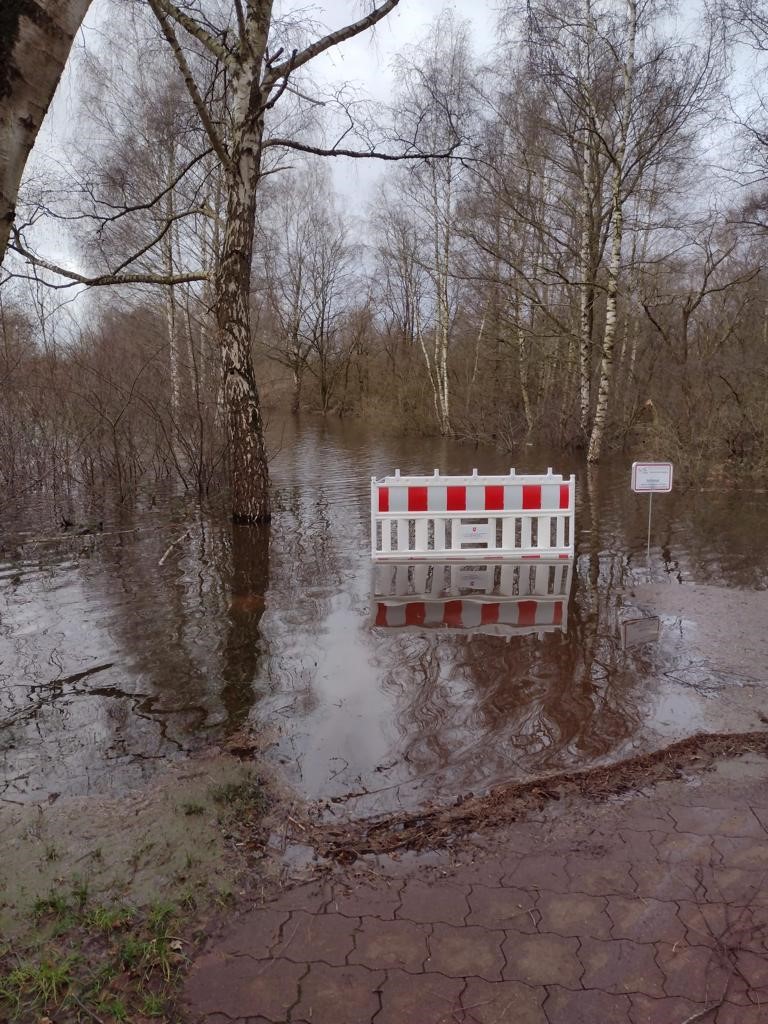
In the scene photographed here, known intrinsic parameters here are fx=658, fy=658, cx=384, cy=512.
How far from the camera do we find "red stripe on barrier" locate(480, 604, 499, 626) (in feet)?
20.2

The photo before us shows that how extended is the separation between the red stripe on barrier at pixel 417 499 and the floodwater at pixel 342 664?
0.76m

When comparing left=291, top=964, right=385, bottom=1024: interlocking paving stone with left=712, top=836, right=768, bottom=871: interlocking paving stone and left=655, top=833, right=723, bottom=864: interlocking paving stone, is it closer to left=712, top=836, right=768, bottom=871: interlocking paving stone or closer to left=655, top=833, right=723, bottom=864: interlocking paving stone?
left=655, top=833, right=723, bottom=864: interlocking paving stone

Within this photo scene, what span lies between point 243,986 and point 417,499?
579cm

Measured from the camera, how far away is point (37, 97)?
2092 millimetres

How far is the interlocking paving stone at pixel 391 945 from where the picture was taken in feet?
8.34

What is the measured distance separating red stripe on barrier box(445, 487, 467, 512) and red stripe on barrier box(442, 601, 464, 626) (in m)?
1.51

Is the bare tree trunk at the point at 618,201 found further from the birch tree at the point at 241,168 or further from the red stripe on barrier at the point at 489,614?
the red stripe on barrier at the point at 489,614

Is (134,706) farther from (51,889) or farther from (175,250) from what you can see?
(175,250)

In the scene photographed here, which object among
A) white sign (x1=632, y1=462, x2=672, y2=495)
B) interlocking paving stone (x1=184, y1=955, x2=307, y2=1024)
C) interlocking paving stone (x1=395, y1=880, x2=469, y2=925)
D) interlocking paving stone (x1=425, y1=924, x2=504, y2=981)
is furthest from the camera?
white sign (x1=632, y1=462, x2=672, y2=495)

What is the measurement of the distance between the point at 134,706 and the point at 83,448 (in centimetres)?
963

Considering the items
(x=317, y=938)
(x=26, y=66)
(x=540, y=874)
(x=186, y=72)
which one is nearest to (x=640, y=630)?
(x=540, y=874)

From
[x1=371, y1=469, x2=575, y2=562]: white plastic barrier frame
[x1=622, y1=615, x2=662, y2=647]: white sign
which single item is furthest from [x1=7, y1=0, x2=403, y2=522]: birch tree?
[x1=622, y1=615, x2=662, y2=647]: white sign

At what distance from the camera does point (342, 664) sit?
5285 mm

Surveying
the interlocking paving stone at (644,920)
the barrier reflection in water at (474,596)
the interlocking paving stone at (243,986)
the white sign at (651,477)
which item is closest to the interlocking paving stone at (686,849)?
the interlocking paving stone at (644,920)
